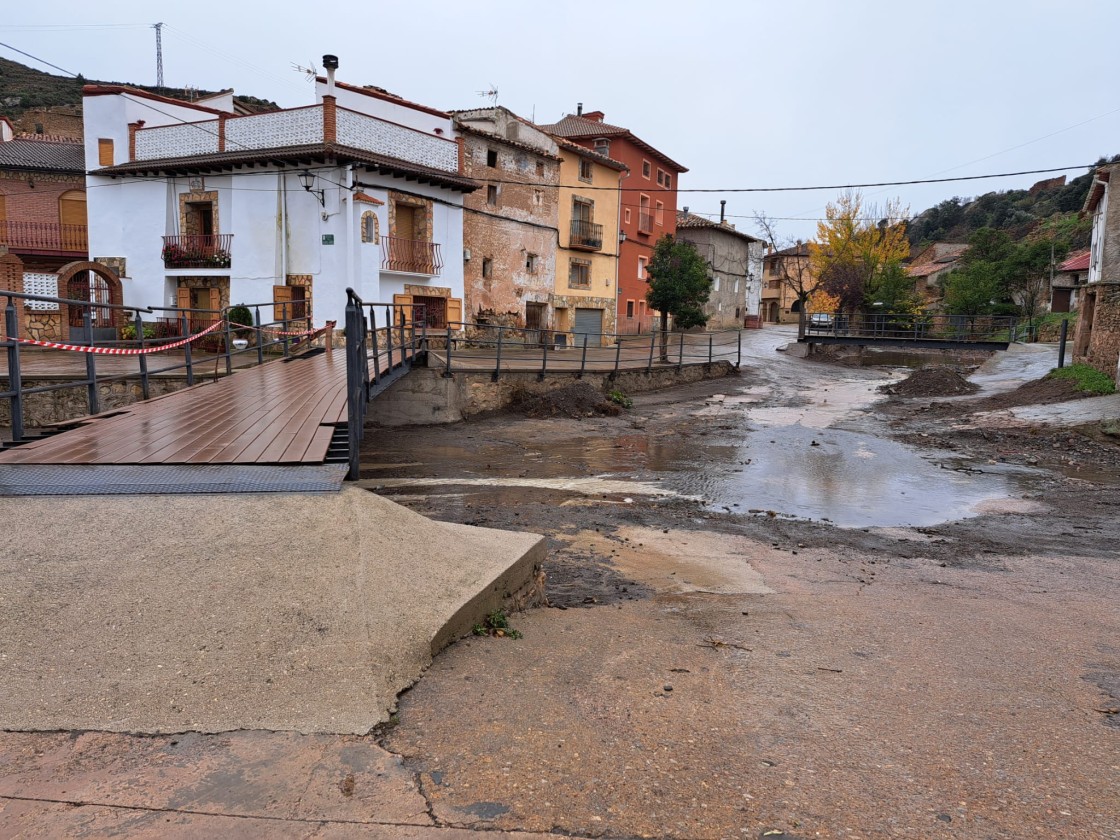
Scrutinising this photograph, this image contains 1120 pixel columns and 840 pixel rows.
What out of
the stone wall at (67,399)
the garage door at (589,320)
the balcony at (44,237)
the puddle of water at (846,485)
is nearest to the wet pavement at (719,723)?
the puddle of water at (846,485)

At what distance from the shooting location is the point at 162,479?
4625 millimetres

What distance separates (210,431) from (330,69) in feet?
59.6

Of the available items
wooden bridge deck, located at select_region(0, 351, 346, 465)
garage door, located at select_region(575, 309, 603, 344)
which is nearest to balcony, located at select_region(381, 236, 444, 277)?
garage door, located at select_region(575, 309, 603, 344)

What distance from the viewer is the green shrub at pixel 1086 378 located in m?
15.5

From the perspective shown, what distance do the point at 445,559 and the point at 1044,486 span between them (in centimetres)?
962

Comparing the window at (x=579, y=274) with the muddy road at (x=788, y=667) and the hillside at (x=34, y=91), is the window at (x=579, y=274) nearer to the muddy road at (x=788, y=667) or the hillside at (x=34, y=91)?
the muddy road at (x=788, y=667)

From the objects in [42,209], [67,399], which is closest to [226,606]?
[67,399]

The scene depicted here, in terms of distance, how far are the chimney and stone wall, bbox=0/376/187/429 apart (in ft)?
37.4

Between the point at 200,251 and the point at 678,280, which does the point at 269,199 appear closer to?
the point at 200,251

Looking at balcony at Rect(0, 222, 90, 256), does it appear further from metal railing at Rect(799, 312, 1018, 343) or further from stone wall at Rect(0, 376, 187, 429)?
metal railing at Rect(799, 312, 1018, 343)

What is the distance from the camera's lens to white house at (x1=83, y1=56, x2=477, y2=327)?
21656 mm

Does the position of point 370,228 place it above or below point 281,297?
above

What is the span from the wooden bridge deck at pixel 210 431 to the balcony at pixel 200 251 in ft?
48.9

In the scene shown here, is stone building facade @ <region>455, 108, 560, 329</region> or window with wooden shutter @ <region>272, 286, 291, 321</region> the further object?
stone building facade @ <region>455, 108, 560, 329</region>
